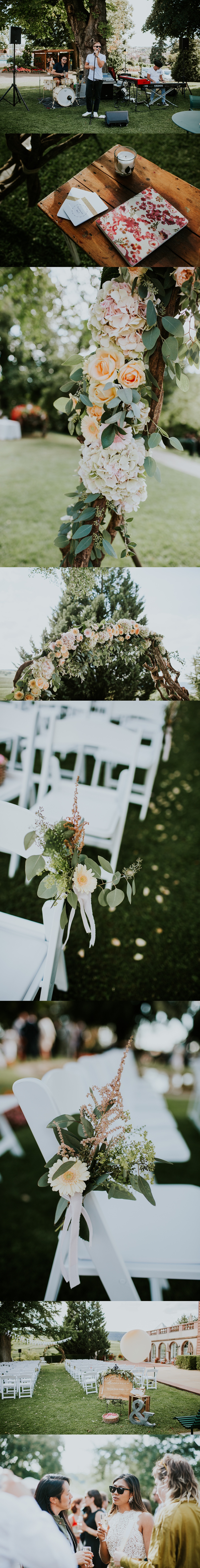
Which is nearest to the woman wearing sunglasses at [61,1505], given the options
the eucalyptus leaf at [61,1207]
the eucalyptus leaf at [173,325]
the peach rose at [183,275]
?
the eucalyptus leaf at [61,1207]

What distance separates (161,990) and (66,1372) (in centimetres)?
76

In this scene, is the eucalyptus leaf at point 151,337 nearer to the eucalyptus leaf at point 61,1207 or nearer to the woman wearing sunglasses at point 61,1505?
the eucalyptus leaf at point 61,1207

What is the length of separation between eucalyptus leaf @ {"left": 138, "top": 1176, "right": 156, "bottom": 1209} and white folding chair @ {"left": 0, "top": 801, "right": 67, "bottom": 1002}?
41 cm

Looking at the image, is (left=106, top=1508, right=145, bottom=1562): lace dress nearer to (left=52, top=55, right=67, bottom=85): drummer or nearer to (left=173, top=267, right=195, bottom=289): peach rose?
(left=173, top=267, right=195, bottom=289): peach rose

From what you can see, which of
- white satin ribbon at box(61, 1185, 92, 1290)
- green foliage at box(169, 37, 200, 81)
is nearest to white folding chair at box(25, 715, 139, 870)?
white satin ribbon at box(61, 1185, 92, 1290)

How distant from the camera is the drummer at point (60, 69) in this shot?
180 cm

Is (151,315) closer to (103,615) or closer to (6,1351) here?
Result: (103,615)

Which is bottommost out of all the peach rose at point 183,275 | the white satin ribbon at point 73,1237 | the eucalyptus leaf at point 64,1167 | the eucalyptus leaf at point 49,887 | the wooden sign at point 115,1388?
the wooden sign at point 115,1388

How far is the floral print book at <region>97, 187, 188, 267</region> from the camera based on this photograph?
186cm

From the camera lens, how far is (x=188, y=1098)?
2062 mm

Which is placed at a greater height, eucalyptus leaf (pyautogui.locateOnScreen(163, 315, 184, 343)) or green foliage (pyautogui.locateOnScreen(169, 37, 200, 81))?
green foliage (pyautogui.locateOnScreen(169, 37, 200, 81))

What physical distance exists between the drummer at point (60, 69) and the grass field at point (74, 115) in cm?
4

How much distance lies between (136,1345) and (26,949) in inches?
31.2

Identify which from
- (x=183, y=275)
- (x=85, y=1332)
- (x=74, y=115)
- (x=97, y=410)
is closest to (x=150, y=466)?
(x=97, y=410)
